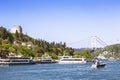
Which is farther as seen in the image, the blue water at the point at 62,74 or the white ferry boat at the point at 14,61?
the white ferry boat at the point at 14,61

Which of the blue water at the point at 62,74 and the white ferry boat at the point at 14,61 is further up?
the white ferry boat at the point at 14,61

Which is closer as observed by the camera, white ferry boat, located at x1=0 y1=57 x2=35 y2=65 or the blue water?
the blue water

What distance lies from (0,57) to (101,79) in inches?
4510

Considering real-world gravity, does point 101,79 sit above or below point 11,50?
below

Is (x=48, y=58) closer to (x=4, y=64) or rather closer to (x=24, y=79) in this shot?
(x=4, y=64)

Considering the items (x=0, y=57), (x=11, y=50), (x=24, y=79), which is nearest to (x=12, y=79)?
(x=24, y=79)

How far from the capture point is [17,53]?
624 ft

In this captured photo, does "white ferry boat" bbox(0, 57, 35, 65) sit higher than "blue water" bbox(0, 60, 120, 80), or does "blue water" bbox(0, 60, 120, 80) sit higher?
"white ferry boat" bbox(0, 57, 35, 65)

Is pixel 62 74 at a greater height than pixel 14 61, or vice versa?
pixel 14 61

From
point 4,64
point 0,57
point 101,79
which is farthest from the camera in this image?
point 0,57

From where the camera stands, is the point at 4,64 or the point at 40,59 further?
the point at 40,59

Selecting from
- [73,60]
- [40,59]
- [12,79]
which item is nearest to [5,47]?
[40,59]

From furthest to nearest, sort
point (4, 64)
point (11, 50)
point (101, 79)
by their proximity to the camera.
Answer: point (11, 50) < point (4, 64) < point (101, 79)

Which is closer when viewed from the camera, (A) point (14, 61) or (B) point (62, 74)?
(B) point (62, 74)
